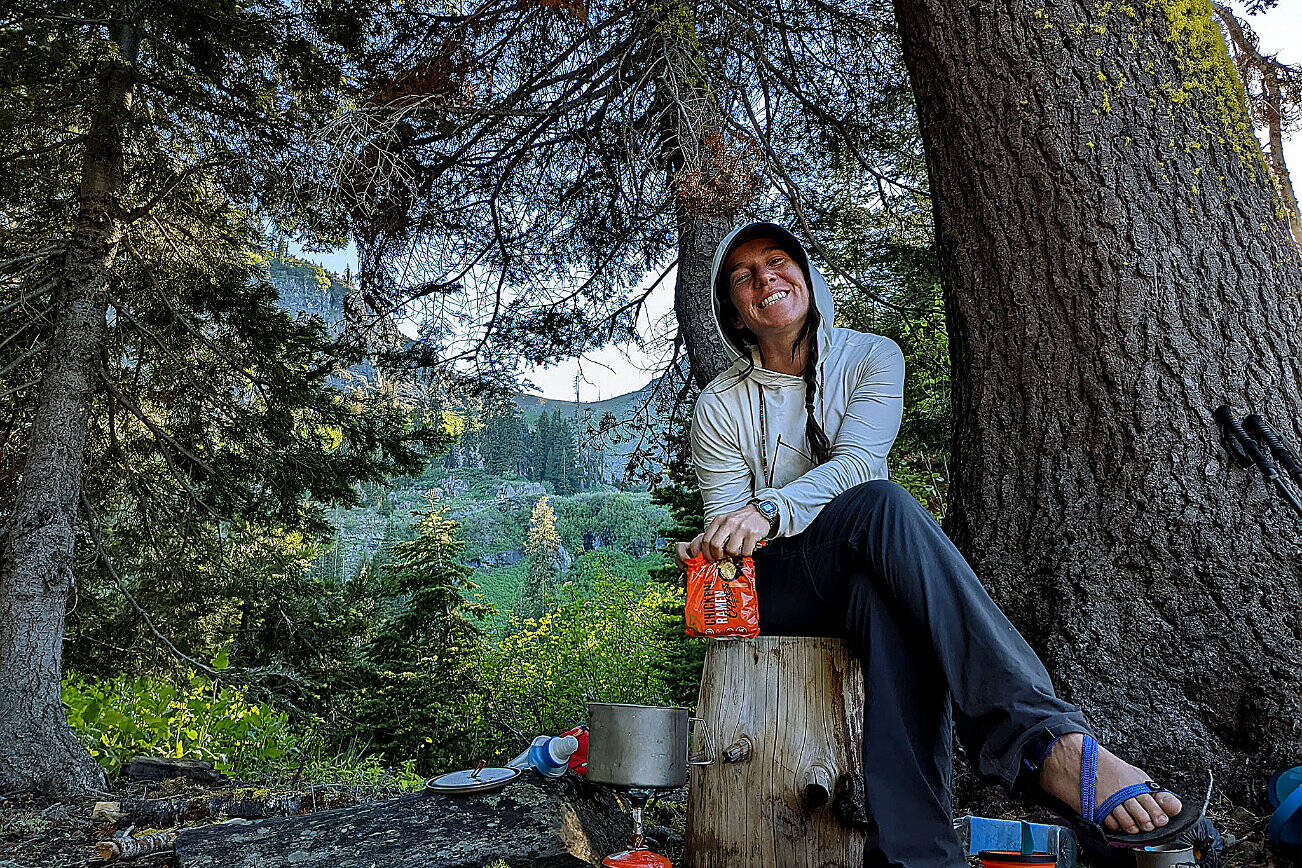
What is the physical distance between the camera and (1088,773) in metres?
1.55

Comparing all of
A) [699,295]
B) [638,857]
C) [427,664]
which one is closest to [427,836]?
[638,857]

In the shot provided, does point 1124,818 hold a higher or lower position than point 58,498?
lower

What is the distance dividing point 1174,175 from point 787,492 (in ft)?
5.45

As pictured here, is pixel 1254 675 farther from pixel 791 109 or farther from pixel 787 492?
pixel 791 109

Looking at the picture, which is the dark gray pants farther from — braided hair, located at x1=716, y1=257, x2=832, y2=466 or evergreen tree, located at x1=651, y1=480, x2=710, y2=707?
evergreen tree, located at x1=651, y1=480, x2=710, y2=707

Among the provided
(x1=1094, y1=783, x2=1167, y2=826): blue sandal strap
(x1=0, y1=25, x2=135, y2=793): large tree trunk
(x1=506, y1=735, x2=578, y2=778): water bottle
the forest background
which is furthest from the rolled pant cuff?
(x1=0, y1=25, x2=135, y2=793): large tree trunk

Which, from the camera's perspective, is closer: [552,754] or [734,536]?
[734,536]

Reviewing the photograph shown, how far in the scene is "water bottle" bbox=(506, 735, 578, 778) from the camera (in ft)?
8.07

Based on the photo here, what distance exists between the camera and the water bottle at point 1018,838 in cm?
187

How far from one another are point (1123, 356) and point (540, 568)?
26478mm

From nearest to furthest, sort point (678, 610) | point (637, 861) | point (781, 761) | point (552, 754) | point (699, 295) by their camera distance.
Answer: point (637, 861), point (781, 761), point (552, 754), point (699, 295), point (678, 610)

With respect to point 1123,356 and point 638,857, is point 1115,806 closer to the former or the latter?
point 638,857

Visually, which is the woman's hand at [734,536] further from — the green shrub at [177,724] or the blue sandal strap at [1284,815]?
the green shrub at [177,724]

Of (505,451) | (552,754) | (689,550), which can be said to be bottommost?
(552,754)
